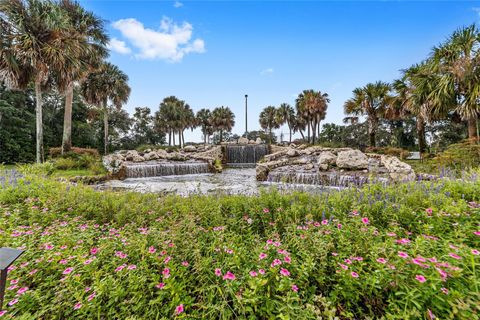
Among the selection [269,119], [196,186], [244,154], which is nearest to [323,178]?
[196,186]

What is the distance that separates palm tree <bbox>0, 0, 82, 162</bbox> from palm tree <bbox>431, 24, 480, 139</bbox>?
1891 centimetres

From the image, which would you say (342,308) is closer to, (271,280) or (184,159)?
(271,280)

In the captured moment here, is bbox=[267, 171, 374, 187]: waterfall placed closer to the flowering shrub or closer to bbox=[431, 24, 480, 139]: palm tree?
the flowering shrub

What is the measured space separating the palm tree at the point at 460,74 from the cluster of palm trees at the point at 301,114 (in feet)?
50.6

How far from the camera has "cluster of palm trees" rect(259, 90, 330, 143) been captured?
83.3ft

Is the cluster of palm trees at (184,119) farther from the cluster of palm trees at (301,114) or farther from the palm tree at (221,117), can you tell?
the cluster of palm trees at (301,114)

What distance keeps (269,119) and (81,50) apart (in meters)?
27.9

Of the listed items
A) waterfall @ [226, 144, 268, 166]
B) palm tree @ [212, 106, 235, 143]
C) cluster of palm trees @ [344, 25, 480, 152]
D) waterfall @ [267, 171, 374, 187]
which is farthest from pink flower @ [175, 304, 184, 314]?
palm tree @ [212, 106, 235, 143]

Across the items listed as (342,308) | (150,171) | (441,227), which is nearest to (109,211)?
(342,308)

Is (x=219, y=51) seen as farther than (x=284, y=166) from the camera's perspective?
Yes

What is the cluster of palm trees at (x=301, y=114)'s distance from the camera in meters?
25.4

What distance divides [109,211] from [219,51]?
551 inches

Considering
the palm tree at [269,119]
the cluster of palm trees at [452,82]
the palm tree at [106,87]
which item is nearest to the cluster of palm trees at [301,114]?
the palm tree at [269,119]

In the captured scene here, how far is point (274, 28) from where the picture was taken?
415 inches
